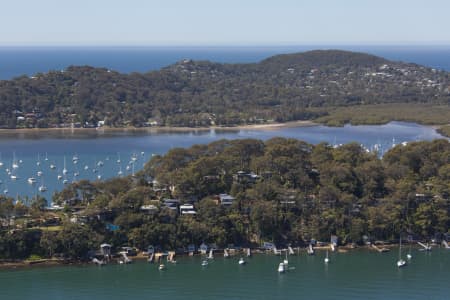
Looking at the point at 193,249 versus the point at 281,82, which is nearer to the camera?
the point at 193,249

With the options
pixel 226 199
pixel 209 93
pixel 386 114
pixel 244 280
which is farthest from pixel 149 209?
pixel 209 93

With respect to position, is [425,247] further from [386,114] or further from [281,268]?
[386,114]

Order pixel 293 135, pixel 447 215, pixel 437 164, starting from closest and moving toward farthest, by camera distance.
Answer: pixel 447 215
pixel 437 164
pixel 293 135

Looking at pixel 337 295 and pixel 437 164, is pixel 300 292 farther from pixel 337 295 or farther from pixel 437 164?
pixel 437 164

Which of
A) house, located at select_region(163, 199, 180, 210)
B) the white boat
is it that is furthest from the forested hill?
the white boat

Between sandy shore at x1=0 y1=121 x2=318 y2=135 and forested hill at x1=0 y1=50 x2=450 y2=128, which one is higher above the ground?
forested hill at x1=0 y1=50 x2=450 y2=128

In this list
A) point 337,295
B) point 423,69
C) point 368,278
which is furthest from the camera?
point 423,69

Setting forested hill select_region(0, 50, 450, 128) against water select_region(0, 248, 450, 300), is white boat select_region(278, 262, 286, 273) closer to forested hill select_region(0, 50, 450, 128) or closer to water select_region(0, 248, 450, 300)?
water select_region(0, 248, 450, 300)

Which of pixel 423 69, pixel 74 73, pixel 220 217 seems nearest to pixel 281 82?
pixel 423 69
